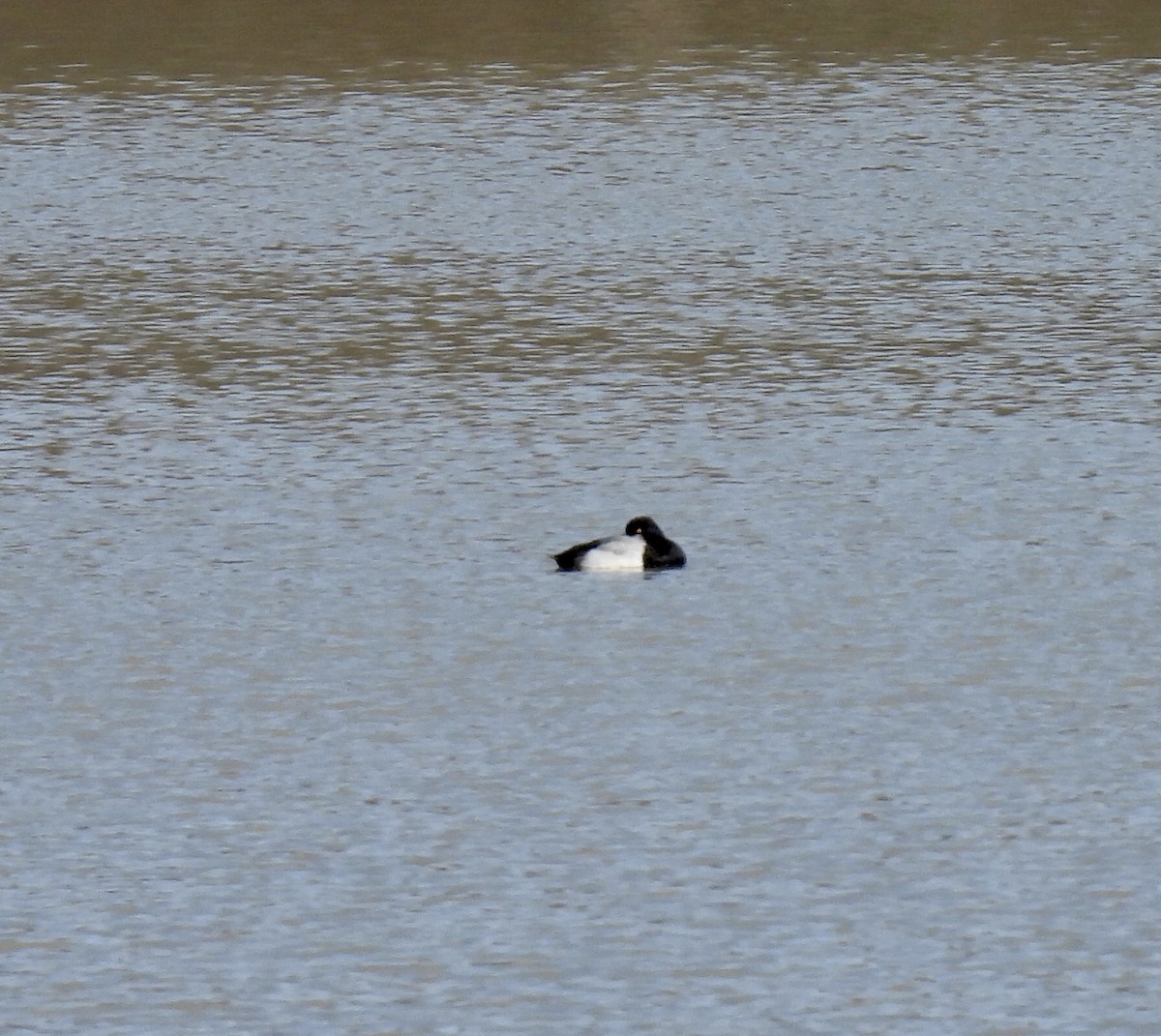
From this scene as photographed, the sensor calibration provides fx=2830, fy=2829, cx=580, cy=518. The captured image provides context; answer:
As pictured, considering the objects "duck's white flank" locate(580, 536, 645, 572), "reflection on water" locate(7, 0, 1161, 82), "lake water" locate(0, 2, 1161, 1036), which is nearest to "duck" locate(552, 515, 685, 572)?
"duck's white flank" locate(580, 536, 645, 572)

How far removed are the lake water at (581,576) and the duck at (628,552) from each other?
12 centimetres

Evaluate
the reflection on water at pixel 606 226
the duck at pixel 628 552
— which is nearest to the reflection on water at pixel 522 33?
the reflection on water at pixel 606 226

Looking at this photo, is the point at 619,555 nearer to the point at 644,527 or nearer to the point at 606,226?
the point at 644,527

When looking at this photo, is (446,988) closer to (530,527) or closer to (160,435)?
(530,527)

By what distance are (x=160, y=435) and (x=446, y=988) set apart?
1079 centimetres

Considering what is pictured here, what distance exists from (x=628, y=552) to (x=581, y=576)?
1.28ft

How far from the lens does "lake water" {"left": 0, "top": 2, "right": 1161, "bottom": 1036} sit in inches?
465

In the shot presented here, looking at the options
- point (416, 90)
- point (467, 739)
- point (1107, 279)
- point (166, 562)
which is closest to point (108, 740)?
point (467, 739)

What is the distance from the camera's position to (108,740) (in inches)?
575

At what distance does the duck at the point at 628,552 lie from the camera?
57.1ft

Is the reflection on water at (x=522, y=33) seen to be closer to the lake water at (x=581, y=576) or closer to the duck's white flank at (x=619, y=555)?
the lake water at (x=581, y=576)

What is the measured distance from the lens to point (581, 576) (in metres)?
17.6

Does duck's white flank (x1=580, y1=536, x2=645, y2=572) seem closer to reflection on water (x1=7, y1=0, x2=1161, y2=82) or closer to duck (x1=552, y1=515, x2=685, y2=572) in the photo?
duck (x1=552, y1=515, x2=685, y2=572)

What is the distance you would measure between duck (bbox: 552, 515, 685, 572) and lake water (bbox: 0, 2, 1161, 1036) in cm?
12
